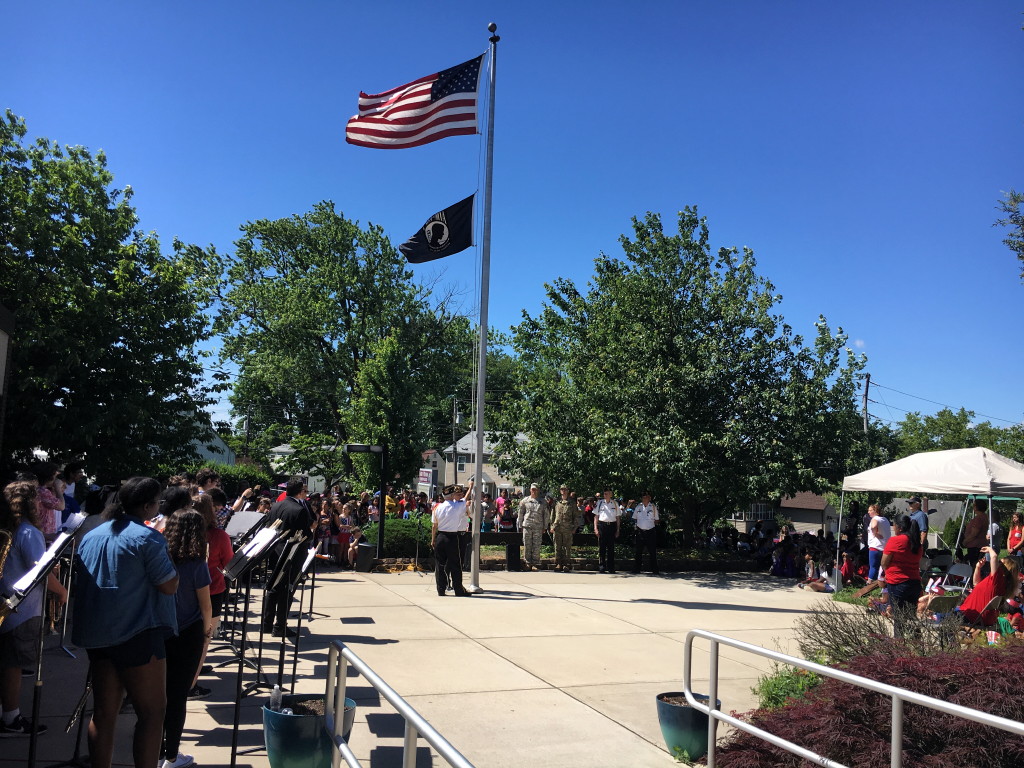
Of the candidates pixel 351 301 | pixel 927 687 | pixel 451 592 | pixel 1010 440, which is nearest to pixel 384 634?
pixel 451 592

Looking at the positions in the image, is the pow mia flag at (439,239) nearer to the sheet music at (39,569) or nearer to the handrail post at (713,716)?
the handrail post at (713,716)

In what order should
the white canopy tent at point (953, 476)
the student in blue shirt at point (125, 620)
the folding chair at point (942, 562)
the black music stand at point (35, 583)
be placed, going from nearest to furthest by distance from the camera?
the student in blue shirt at point (125, 620), the black music stand at point (35, 583), the white canopy tent at point (953, 476), the folding chair at point (942, 562)

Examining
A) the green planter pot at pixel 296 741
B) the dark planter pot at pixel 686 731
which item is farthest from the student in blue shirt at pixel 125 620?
the dark planter pot at pixel 686 731

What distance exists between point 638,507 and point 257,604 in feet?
29.1

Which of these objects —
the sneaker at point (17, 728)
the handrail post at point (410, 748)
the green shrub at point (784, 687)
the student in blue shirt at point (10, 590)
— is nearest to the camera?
the handrail post at point (410, 748)

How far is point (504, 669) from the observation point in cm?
799

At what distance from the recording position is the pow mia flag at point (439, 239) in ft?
42.9

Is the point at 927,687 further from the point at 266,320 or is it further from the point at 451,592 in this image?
the point at 266,320

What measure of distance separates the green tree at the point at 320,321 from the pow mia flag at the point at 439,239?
2497 centimetres

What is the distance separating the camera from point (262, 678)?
23.2 ft

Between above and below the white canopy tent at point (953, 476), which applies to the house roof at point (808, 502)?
below

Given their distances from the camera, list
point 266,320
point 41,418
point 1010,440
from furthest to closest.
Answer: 1. point 1010,440
2. point 266,320
3. point 41,418

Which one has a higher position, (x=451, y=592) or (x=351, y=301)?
(x=351, y=301)

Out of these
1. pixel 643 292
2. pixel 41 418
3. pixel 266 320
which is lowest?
pixel 41 418
